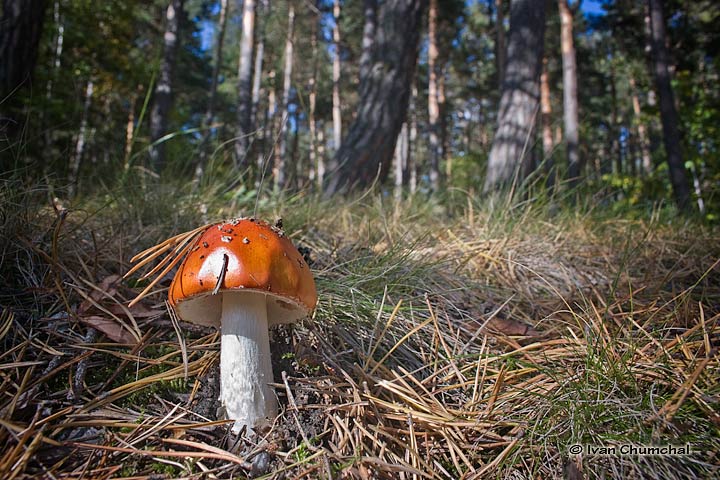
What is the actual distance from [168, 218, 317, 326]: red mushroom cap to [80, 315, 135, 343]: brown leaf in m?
0.26

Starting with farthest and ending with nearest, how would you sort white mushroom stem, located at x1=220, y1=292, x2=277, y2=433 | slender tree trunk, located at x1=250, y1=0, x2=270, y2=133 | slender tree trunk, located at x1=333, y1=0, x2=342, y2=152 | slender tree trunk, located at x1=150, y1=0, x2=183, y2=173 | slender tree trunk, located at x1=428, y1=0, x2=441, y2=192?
1. slender tree trunk, located at x1=333, y1=0, x2=342, y2=152
2. slender tree trunk, located at x1=250, y1=0, x2=270, y2=133
3. slender tree trunk, located at x1=428, y1=0, x2=441, y2=192
4. slender tree trunk, located at x1=150, y1=0, x2=183, y2=173
5. white mushroom stem, located at x1=220, y1=292, x2=277, y2=433

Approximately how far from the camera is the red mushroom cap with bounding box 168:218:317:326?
3.30 feet

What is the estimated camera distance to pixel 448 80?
23188mm

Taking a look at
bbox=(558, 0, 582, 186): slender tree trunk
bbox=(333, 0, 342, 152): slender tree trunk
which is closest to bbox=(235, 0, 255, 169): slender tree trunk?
bbox=(333, 0, 342, 152): slender tree trunk

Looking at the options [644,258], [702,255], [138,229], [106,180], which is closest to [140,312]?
[138,229]

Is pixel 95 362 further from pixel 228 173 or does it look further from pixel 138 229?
pixel 228 173

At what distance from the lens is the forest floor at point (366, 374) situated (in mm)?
932

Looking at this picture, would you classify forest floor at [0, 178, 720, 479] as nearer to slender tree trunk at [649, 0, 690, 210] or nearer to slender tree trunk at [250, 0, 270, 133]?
slender tree trunk at [649, 0, 690, 210]

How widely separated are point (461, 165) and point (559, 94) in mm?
10873

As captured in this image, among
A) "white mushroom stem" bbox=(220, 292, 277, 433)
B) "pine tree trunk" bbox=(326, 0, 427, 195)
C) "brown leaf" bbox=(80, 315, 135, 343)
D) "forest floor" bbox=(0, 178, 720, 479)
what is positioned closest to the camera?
"forest floor" bbox=(0, 178, 720, 479)

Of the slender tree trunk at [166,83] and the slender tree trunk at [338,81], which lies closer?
the slender tree trunk at [166,83]

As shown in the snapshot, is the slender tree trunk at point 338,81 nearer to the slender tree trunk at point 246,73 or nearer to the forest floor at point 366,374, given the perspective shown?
the slender tree trunk at point 246,73

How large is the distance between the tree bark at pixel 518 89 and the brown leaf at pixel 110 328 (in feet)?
9.37

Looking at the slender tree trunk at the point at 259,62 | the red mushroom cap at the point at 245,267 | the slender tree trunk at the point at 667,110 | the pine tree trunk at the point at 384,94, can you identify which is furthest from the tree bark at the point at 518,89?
the slender tree trunk at the point at 259,62
